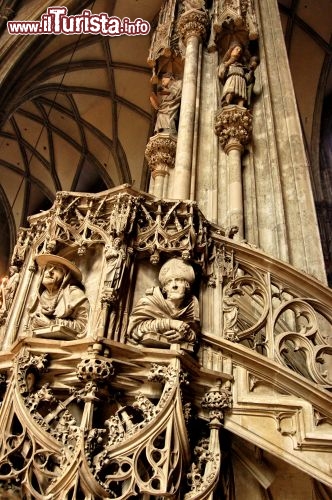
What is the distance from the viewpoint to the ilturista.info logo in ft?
32.4

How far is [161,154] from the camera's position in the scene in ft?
20.0

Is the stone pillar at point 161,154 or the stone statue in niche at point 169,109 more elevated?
the stone statue in niche at point 169,109

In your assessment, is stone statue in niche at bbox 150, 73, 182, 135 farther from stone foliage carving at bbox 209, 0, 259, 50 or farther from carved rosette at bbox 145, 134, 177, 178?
stone foliage carving at bbox 209, 0, 259, 50

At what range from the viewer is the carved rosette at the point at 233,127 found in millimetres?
4961

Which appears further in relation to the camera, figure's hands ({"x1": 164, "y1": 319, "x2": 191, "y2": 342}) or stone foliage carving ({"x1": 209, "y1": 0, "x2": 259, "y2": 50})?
stone foliage carving ({"x1": 209, "y1": 0, "x2": 259, "y2": 50})

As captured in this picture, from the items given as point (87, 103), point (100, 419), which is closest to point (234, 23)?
point (100, 419)

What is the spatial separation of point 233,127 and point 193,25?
80.7 inches

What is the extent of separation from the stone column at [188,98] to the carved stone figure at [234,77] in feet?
1.04

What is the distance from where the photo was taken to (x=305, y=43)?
1237cm

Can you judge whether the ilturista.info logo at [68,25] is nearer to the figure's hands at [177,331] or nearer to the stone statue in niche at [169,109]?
the stone statue in niche at [169,109]

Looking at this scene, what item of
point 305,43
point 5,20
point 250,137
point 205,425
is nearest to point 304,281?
point 205,425

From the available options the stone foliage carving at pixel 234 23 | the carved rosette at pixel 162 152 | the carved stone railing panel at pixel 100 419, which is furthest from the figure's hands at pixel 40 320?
the stone foliage carving at pixel 234 23

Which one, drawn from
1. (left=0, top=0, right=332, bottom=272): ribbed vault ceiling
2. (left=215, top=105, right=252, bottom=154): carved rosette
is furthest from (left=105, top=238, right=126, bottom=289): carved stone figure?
(left=0, top=0, right=332, bottom=272): ribbed vault ceiling

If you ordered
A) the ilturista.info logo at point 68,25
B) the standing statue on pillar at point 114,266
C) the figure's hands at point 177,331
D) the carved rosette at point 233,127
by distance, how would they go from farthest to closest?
the ilturista.info logo at point 68,25 < the carved rosette at point 233,127 < the standing statue on pillar at point 114,266 < the figure's hands at point 177,331
